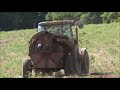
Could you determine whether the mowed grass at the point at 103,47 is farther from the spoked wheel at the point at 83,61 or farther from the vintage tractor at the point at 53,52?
the vintage tractor at the point at 53,52

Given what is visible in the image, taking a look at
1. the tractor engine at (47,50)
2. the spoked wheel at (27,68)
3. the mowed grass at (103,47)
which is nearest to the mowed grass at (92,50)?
the mowed grass at (103,47)

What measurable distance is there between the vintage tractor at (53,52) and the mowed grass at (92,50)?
0.80 metres

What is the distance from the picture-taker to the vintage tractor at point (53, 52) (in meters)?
10.3

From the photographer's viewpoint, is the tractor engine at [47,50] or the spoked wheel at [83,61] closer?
the tractor engine at [47,50]

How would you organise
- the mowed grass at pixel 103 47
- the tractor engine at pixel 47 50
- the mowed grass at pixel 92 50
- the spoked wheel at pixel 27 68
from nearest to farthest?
the tractor engine at pixel 47 50, the spoked wheel at pixel 27 68, the mowed grass at pixel 92 50, the mowed grass at pixel 103 47

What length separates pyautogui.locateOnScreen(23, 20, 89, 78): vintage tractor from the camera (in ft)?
33.8

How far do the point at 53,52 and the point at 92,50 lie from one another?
9.73 m

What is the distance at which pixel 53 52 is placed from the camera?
10344 mm

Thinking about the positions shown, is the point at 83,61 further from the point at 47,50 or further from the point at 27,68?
the point at 27,68
